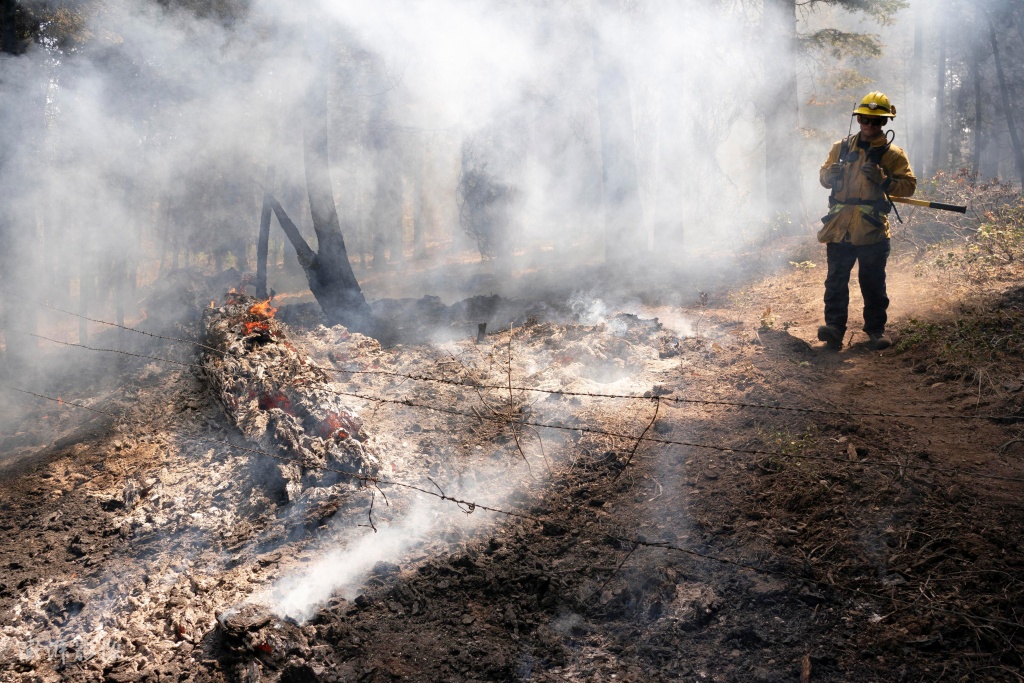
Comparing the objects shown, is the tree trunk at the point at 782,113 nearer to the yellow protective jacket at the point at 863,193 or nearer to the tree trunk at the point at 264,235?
the yellow protective jacket at the point at 863,193

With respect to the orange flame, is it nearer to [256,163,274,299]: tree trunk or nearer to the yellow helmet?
[256,163,274,299]: tree trunk

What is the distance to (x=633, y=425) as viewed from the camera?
471 centimetres

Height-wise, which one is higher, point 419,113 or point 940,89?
point 940,89

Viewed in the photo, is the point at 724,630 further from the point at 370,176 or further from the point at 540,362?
the point at 370,176

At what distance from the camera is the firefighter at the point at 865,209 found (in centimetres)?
548

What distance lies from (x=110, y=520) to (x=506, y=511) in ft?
9.02

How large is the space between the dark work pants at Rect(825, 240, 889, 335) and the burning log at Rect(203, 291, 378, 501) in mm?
4581

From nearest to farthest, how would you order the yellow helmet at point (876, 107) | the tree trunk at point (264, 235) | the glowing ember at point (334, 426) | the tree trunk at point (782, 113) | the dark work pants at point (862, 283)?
the glowing ember at point (334, 426)
the yellow helmet at point (876, 107)
the dark work pants at point (862, 283)
the tree trunk at point (264, 235)
the tree trunk at point (782, 113)

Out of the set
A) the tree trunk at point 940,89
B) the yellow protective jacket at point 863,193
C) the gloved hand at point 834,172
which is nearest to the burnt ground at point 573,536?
the yellow protective jacket at point 863,193

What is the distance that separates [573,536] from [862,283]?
421 centimetres

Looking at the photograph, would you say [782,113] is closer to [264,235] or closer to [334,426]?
[264,235]

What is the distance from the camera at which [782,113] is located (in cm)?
1498

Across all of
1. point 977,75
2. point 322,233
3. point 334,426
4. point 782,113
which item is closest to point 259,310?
point 334,426

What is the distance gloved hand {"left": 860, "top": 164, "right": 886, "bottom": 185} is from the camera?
5.54 metres
